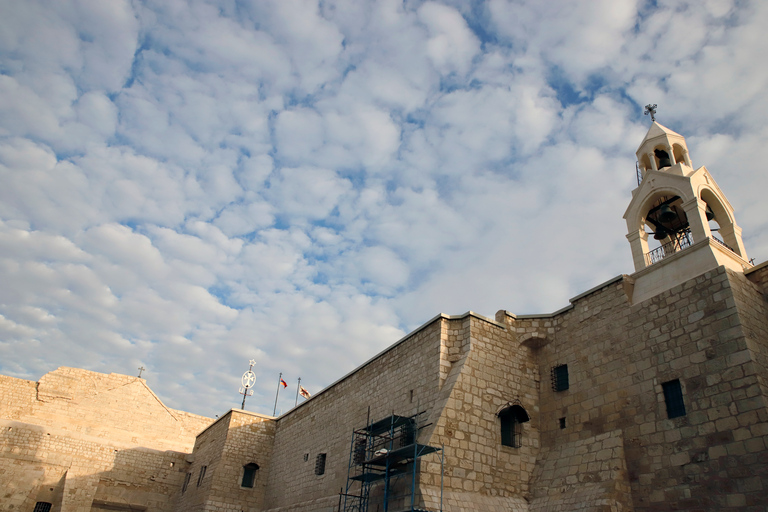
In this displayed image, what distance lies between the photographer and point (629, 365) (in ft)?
37.5

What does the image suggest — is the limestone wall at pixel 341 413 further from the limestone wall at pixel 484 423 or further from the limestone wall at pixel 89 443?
the limestone wall at pixel 89 443

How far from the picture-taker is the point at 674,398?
1028 cm

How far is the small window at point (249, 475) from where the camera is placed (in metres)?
20.3

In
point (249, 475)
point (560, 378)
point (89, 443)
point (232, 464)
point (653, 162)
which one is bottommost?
point (249, 475)

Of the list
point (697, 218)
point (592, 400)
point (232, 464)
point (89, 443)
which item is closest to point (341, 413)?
point (232, 464)

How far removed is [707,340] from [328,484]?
11.5 m

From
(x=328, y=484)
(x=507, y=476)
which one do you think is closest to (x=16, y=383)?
(x=328, y=484)

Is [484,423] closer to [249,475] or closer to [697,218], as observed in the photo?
[697,218]

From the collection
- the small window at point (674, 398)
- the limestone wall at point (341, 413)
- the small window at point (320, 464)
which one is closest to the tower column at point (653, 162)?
the small window at point (674, 398)

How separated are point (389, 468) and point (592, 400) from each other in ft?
17.0

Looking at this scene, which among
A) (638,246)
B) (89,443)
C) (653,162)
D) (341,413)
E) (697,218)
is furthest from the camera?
(89,443)

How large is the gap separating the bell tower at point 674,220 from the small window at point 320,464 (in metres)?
11.1

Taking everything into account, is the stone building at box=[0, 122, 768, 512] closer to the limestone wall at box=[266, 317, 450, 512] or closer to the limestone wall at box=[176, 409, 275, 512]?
the limestone wall at box=[266, 317, 450, 512]

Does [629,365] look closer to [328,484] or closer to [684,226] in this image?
[684,226]
